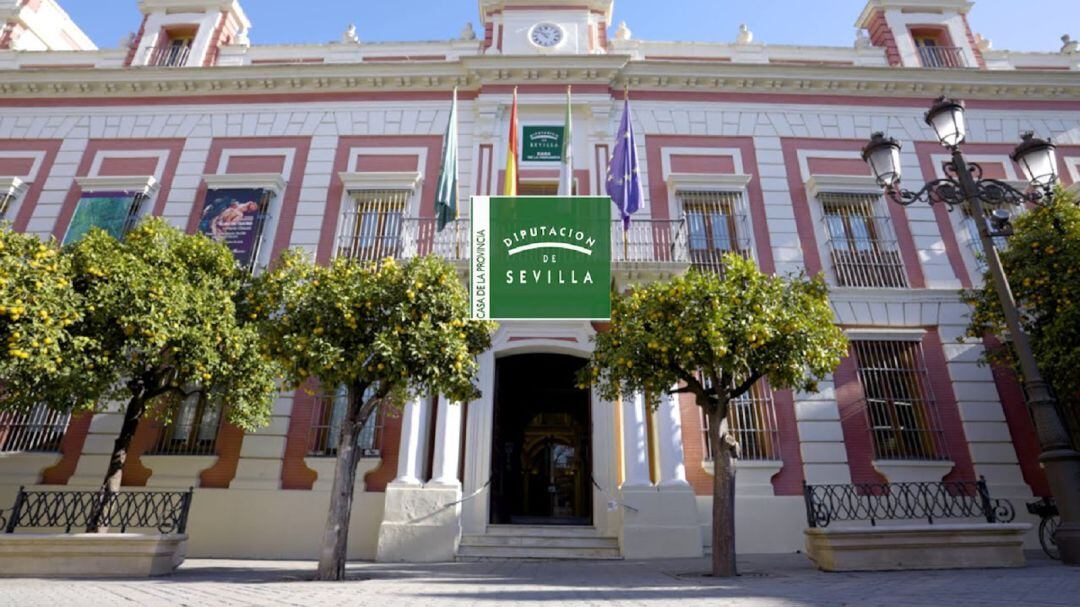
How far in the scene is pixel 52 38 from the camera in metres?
17.9

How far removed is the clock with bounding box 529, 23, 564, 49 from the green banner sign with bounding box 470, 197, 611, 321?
1095 cm

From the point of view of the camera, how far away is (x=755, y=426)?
36.9 feet

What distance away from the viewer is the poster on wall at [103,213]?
13102 millimetres

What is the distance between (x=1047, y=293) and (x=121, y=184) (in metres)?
18.6

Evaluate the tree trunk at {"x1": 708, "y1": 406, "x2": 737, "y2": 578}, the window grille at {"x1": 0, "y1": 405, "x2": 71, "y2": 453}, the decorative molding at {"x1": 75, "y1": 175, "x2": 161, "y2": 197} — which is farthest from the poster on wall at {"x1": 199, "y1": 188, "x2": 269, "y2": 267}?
the tree trunk at {"x1": 708, "y1": 406, "x2": 737, "y2": 578}

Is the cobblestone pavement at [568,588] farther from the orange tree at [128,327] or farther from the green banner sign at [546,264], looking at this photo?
the orange tree at [128,327]

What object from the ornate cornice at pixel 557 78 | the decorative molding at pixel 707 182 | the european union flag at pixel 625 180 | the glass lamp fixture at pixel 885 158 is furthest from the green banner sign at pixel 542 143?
the glass lamp fixture at pixel 885 158

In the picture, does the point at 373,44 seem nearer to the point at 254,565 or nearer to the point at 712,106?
the point at 712,106

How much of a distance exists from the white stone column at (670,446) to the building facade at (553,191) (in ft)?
0.18

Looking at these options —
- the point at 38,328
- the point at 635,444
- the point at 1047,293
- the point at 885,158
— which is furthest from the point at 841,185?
the point at 38,328

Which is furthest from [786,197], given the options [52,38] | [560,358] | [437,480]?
[52,38]

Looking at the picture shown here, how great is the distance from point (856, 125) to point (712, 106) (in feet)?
11.4

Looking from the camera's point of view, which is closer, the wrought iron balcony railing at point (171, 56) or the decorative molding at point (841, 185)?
the decorative molding at point (841, 185)

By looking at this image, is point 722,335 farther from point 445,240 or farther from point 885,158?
point 445,240
